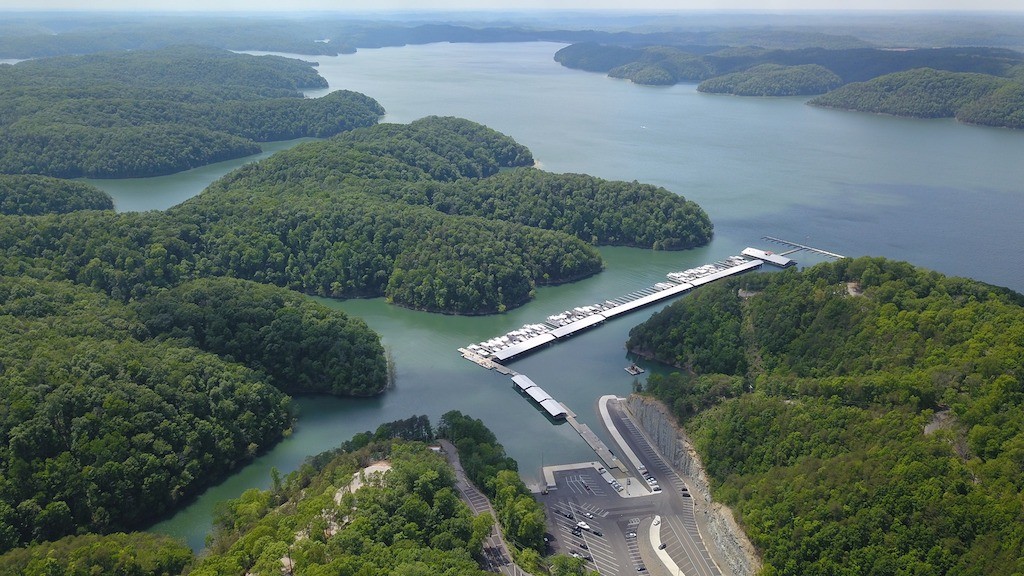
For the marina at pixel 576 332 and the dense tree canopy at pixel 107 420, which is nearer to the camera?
the dense tree canopy at pixel 107 420

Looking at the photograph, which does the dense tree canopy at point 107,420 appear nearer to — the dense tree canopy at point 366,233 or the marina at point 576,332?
the dense tree canopy at point 366,233

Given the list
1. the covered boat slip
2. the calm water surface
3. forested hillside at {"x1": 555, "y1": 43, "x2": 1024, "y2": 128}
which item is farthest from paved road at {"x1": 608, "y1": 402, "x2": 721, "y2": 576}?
forested hillside at {"x1": 555, "y1": 43, "x2": 1024, "y2": 128}

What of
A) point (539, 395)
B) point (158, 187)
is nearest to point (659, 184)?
point (539, 395)

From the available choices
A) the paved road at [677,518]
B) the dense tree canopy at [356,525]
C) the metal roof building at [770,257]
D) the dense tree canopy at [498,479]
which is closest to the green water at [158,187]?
the dense tree canopy at [498,479]

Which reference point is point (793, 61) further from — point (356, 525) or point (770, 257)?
point (356, 525)

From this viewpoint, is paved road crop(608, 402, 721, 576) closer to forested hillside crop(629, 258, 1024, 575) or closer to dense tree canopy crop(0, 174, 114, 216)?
forested hillside crop(629, 258, 1024, 575)

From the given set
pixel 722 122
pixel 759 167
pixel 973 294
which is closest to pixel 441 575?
pixel 973 294

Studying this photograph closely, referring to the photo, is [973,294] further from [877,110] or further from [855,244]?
[877,110]
